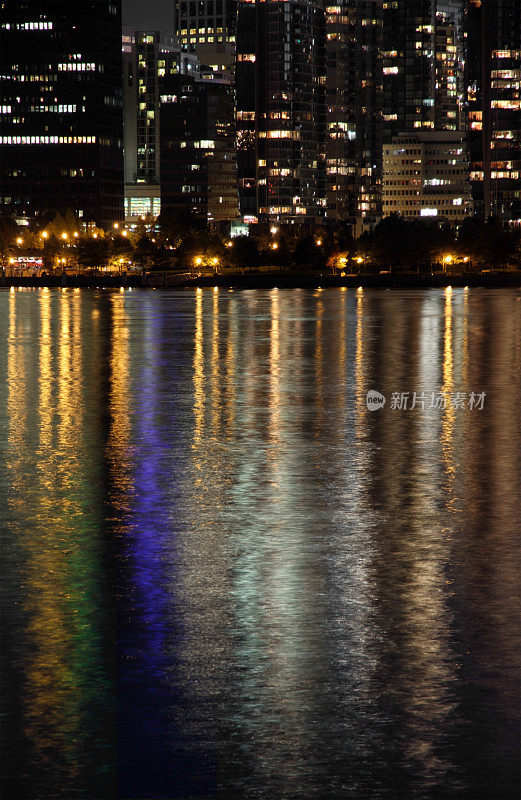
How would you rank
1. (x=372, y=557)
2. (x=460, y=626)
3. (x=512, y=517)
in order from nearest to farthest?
1. (x=460, y=626)
2. (x=372, y=557)
3. (x=512, y=517)

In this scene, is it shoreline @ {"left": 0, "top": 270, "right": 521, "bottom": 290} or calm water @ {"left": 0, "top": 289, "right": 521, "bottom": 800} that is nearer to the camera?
calm water @ {"left": 0, "top": 289, "right": 521, "bottom": 800}

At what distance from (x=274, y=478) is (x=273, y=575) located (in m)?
5.34

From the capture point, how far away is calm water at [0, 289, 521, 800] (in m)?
7.04

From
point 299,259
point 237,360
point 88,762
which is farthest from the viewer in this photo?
point 299,259

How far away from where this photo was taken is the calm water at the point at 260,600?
23.1 feet

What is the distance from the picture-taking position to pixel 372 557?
38.7 ft

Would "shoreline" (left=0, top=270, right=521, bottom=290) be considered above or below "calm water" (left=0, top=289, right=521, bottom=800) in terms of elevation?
above

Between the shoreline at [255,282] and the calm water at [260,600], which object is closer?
the calm water at [260,600]

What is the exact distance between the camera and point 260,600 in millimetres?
10172

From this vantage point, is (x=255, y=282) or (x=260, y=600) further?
(x=255, y=282)

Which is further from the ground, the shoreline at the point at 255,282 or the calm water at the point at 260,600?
the shoreline at the point at 255,282

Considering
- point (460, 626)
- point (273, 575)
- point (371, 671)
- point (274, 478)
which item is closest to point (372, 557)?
point (273, 575)

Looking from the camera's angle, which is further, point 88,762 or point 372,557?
point 372,557

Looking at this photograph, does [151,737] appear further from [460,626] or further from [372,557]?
[372,557]
